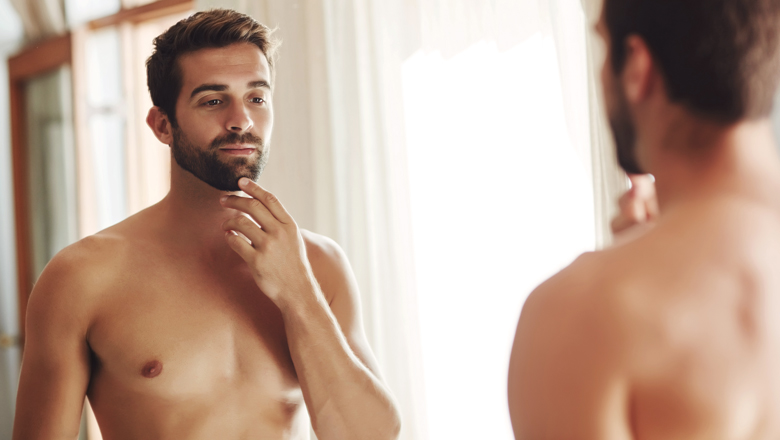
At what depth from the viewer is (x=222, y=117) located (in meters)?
1.25

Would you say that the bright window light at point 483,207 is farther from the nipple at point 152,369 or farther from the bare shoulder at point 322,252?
the nipple at point 152,369

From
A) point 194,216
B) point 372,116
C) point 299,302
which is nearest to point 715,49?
point 299,302

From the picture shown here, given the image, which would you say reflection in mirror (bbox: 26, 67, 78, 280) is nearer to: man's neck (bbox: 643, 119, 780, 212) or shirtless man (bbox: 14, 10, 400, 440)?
shirtless man (bbox: 14, 10, 400, 440)

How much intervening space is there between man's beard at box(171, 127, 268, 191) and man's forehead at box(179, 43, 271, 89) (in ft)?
0.39

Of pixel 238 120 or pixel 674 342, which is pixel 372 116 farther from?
pixel 674 342

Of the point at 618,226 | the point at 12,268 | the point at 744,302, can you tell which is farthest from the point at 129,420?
the point at 12,268

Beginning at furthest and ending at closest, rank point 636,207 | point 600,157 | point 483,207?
1. point 483,207
2. point 600,157
3. point 636,207

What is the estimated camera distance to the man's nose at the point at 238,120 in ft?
4.04

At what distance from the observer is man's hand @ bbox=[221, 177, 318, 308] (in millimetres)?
1140

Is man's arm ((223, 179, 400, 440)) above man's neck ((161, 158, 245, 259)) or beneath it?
beneath

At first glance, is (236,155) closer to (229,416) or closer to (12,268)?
(229,416)

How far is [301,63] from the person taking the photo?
7.34 ft

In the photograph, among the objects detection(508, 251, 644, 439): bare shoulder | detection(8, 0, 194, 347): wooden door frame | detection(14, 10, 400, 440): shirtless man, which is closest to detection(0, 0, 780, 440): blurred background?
detection(14, 10, 400, 440): shirtless man

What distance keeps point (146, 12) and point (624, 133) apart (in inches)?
116
